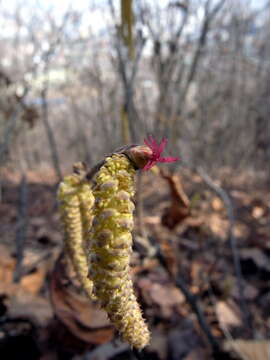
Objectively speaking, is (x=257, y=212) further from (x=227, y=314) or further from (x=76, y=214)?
(x=76, y=214)

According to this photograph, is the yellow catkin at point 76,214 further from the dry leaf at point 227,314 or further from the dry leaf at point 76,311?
the dry leaf at point 227,314

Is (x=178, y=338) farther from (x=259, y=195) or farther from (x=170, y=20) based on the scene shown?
(x=259, y=195)

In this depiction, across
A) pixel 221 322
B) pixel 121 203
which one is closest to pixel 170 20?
pixel 221 322

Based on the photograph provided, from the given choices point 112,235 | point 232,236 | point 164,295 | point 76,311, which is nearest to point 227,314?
point 164,295

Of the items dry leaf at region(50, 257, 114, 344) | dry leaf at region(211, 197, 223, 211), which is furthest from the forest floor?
dry leaf at region(211, 197, 223, 211)

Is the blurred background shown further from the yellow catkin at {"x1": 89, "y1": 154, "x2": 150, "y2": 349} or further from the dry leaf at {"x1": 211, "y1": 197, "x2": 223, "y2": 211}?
the yellow catkin at {"x1": 89, "y1": 154, "x2": 150, "y2": 349}

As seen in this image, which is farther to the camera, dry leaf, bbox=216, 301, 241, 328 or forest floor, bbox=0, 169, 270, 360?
dry leaf, bbox=216, 301, 241, 328
